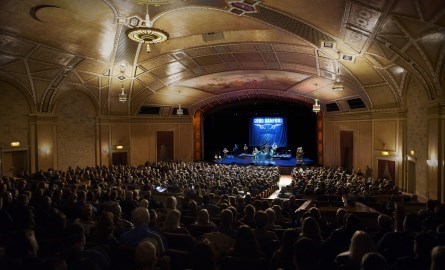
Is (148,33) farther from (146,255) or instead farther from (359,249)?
(359,249)

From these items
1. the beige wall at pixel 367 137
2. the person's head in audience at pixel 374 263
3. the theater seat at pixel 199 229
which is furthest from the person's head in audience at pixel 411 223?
the beige wall at pixel 367 137

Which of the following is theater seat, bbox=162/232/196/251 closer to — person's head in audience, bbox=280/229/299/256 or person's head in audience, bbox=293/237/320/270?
person's head in audience, bbox=280/229/299/256

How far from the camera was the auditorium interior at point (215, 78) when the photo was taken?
33.9ft

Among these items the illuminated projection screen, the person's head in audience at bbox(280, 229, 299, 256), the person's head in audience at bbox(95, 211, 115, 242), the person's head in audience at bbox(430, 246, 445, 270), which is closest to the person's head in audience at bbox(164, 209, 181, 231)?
the person's head in audience at bbox(95, 211, 115, 242)

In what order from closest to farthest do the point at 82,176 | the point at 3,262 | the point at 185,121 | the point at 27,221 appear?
the point at 3,262 < the point at 27,221 < the point at 82,176 < the point at 185,121

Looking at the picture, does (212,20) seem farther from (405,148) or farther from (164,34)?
(405,148)

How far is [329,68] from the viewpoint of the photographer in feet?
53.5

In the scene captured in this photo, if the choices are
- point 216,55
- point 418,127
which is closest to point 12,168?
point 216,55

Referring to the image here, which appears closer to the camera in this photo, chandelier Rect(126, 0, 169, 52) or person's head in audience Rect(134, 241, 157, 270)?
person's head in audience Rect(134, 241, 157, 270)

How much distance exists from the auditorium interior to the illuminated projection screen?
1670 mm

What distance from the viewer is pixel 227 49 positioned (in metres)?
15.8

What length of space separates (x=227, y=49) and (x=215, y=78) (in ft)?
19.2

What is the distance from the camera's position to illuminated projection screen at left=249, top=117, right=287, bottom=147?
31.3m

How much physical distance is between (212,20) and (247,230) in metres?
10.3
